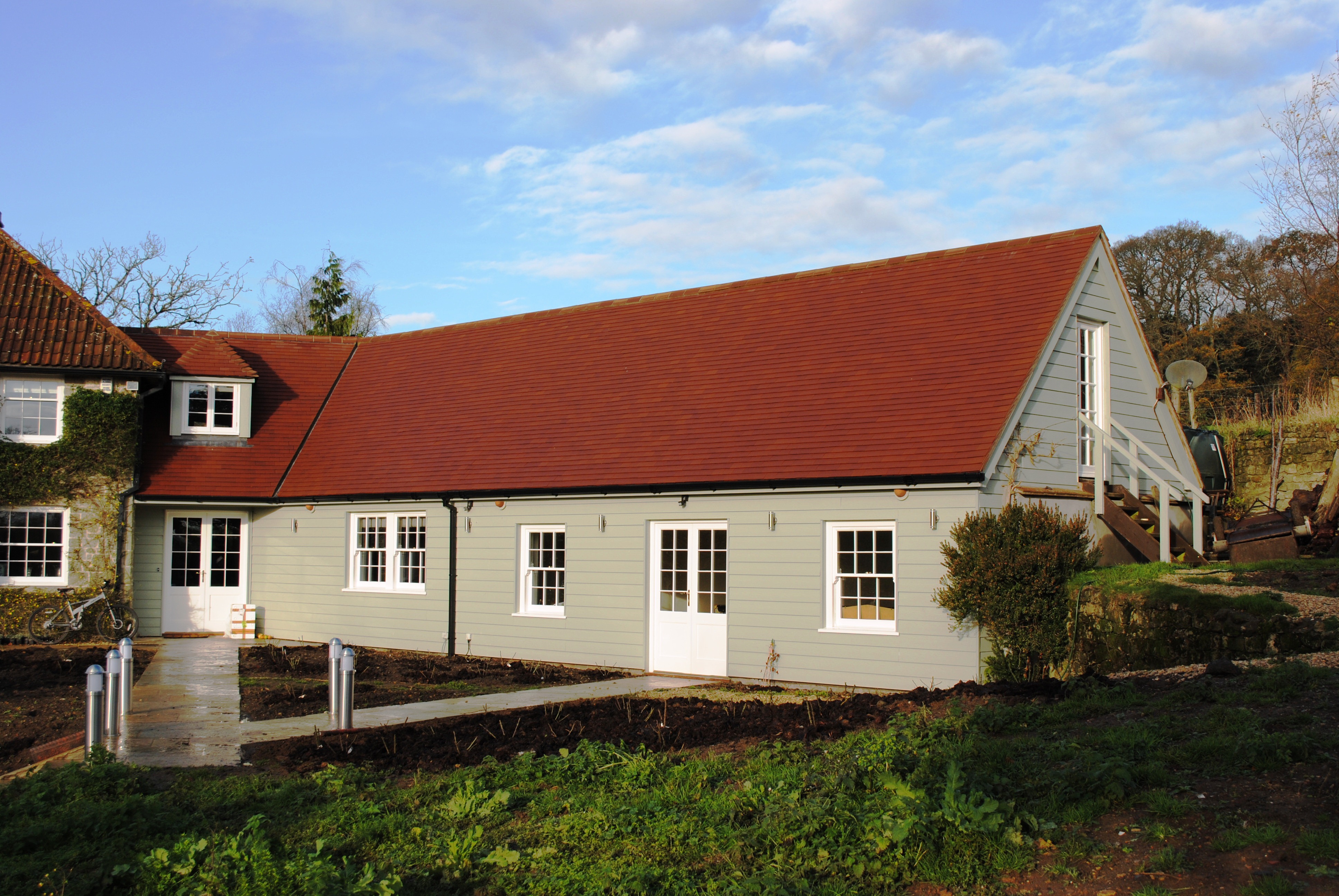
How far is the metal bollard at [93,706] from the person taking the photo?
31.8ft

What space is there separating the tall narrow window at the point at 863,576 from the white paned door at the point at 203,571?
13698mm

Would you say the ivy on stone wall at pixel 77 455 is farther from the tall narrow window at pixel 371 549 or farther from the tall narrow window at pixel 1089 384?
the tall narrow window at pixel 1089 384

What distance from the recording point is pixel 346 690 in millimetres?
10734

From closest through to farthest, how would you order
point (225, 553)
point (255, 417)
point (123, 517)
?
1. point (123, 517)
2. point (225, 553)
3. point (255, 417)

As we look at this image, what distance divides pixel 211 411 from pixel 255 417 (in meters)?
1.01

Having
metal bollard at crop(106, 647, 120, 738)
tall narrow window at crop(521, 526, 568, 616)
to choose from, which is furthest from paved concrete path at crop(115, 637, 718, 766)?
tall narrow window at crop(521, 526, 568, 616)

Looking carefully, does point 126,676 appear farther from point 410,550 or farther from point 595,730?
point 410,550

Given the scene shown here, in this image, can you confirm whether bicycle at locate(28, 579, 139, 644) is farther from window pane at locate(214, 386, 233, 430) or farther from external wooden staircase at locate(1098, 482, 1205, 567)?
external wooden staircase at locate(1098, 482, 1205, 567)

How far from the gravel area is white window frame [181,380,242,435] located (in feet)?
61.8

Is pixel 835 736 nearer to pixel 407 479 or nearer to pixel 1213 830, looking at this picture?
pixel 1213 830

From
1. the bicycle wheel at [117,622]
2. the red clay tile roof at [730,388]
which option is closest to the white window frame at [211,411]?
the red clay tile roof at [730,388]

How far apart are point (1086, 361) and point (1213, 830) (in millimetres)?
12065

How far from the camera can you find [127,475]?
21281 millimetres

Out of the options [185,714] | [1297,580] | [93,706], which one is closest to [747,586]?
[1297,580]
